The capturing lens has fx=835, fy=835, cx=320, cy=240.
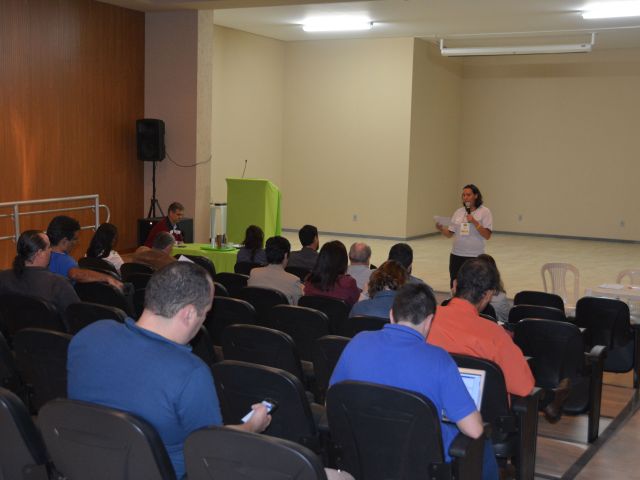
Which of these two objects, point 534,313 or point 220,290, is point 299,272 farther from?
point 534,313

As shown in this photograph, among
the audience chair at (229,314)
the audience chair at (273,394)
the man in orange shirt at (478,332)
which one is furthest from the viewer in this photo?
the audience chair at (229,314)

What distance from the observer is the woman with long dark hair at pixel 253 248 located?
784 centimetres

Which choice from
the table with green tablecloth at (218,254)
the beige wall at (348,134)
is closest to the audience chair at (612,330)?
the table with green tablecloth at (218,254)

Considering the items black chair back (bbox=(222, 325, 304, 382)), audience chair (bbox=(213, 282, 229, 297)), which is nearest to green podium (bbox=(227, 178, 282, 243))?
audience chair (bbox=(213, 282, 229, 297))

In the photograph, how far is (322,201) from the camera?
16641 mm

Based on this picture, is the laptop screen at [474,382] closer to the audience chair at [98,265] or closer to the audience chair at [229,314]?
the audience chair at [229,314]

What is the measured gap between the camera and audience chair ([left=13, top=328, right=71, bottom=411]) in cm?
357

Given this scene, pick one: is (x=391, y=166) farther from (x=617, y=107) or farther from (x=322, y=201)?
(x=617, y=107)

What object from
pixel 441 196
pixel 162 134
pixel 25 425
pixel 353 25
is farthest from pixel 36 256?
pixel 441 196

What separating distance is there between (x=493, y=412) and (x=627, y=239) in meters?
14.0

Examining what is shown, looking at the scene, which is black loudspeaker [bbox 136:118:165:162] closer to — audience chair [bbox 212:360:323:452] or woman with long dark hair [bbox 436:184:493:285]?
woman with long dark hair [bbox 436:184:493:285]

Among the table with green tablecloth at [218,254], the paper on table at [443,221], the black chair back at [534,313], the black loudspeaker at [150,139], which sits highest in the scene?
the black loudspeaker at [150,139]

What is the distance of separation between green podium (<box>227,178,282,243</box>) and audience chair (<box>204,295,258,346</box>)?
6392 mm

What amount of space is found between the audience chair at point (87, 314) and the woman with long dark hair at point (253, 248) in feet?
10.7
